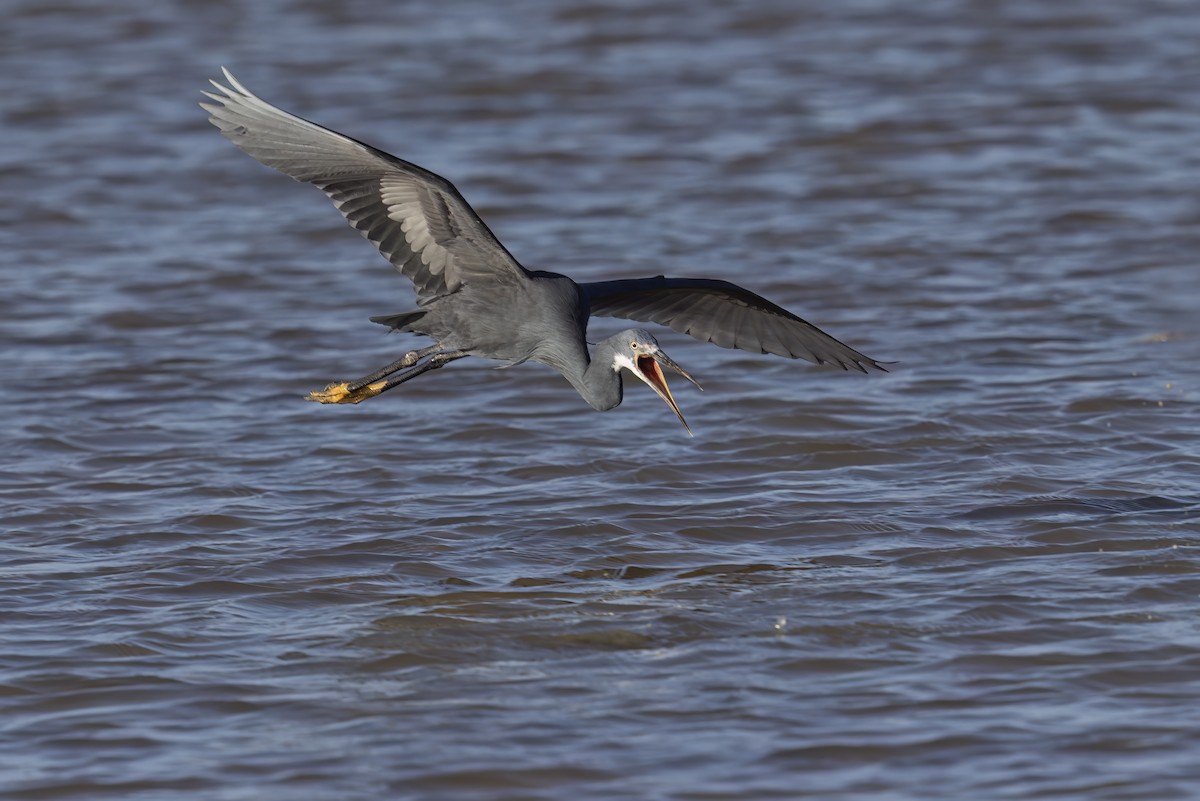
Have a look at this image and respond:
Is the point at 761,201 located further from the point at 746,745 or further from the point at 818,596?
the point at 746,745

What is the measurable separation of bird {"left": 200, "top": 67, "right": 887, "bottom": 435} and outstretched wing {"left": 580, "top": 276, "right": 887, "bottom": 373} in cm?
13

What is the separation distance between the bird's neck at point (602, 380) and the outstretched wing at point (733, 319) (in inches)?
30.0

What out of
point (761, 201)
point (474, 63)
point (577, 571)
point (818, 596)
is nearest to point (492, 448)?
point (577, 571)

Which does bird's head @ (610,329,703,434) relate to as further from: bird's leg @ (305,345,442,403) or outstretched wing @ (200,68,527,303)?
bird's leg @ (305,345,442,403)

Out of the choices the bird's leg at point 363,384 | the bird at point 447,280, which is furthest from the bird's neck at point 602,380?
the bird's leg at point 363,384

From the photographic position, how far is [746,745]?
579 cm

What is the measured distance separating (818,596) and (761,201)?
670 cm

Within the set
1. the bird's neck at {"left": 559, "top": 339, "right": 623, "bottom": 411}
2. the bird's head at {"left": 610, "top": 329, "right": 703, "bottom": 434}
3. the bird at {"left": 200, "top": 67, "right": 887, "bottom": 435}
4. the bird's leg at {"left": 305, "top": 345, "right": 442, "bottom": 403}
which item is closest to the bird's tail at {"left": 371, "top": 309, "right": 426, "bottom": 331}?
the bird at {"left": 200, "top": 67, "right": 887, "bottom": 435}

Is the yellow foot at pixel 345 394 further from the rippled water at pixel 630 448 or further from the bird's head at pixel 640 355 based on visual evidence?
the bird's head at pixel 640 355

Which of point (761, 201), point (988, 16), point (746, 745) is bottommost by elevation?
point (746, 745)

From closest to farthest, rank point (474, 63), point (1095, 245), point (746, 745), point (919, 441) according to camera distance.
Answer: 1. point (746, 745)
2. point (919, 441)
3. point (1095, 245)
4. point (474, 63)

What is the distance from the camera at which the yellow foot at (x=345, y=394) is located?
7.68 meters

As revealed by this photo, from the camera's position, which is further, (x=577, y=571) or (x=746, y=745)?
(x=577, y=571)

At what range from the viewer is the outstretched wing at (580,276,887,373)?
7.92 meters
